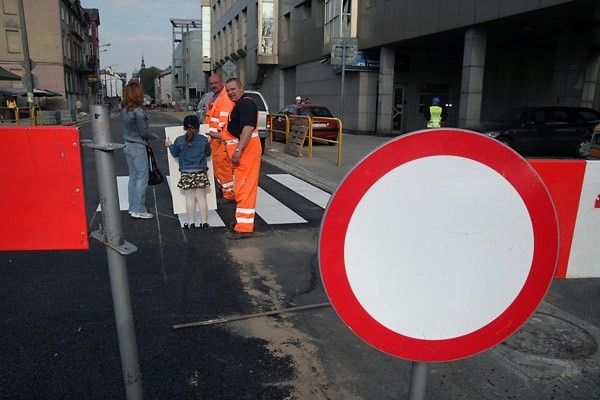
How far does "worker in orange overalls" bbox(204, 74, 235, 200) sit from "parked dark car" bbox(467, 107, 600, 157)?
873 cm

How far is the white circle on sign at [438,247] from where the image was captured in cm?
139

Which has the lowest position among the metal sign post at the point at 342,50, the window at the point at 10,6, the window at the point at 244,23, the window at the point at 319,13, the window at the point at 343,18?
the metal sign post at the point at 342,50

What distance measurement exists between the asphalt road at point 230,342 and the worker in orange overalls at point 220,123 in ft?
7.20

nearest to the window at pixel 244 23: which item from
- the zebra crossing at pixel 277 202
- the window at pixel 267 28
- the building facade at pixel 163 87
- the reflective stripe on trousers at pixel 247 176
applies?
the window at pixel 267 28

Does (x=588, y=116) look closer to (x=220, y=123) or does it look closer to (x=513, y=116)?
(x=513, y=116)

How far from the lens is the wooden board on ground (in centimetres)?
1397

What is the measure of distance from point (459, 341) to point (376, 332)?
0.27 metres

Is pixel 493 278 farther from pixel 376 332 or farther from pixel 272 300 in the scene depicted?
pixel 272 300

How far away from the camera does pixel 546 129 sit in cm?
1402

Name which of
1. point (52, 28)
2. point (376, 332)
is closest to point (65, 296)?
point (376, 332)

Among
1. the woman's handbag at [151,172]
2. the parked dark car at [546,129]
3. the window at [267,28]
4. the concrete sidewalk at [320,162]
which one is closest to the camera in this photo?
the woman's handbag at [151,172]

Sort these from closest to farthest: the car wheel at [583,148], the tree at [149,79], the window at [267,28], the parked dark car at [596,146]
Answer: the parked dark car at [596,146] < the car wheel at [583,148] < the window at [267,28] < the tree at [149,79]

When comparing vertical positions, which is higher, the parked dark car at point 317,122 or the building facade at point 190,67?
the building facade at point 190,67

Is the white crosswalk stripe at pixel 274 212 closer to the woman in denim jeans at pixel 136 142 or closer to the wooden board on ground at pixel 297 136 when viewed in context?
the woman in denim jeans at pixel 136 142
